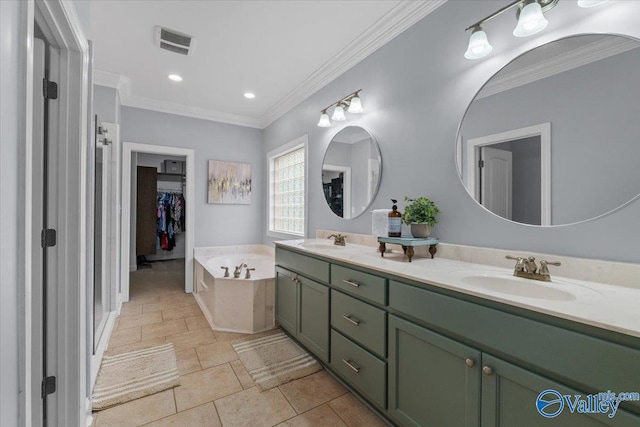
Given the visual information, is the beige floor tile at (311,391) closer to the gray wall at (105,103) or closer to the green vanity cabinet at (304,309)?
the green vanity cabinet at (304,309)

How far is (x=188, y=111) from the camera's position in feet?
13.5

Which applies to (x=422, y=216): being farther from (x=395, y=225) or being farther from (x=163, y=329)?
(x=163, y=329)

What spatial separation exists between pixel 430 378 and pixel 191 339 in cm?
224

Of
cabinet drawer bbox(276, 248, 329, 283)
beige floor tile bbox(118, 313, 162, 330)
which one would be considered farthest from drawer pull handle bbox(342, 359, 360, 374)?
beige floor tile bbox(118, 313, 162, 330)

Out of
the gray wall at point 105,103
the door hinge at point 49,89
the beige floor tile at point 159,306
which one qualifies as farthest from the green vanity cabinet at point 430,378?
the gray wall at point 105,103

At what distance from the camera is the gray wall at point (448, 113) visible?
1.26 metres

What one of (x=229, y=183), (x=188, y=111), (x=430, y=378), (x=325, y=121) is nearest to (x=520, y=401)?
(x=430, y=378)

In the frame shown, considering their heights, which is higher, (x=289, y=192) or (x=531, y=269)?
(x=289, y=192)

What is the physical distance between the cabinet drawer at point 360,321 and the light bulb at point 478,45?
59.7 inches

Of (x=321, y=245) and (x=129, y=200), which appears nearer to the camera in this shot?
(x=321, y=245)

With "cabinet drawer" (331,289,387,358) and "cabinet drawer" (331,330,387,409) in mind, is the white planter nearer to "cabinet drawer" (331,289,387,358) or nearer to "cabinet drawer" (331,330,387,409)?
"cabinet drawer" (331,289,387,358)

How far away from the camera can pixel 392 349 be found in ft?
4.89

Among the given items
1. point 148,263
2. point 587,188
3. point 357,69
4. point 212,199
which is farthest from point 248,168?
point 587,188

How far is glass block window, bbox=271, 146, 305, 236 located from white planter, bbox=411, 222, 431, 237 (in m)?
1.91
